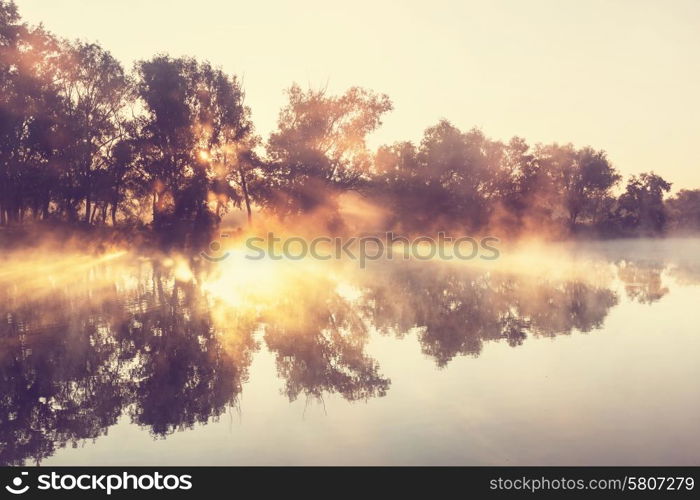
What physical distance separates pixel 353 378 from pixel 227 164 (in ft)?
191

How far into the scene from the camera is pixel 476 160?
256ft

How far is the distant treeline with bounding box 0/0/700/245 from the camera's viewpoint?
158ft

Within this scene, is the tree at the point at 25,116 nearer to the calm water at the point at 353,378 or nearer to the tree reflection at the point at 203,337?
the tree reflection at the point at 203,337

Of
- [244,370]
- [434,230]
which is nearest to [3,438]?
[244,370]

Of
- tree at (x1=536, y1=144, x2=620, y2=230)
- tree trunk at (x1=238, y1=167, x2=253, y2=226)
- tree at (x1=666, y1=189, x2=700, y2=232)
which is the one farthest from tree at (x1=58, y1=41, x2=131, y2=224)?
tree at (x1=666, y1=189, x2=700, y2=232)

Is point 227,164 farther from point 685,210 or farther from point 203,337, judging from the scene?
point 685,210

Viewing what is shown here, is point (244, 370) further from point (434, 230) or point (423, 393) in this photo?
point (434, 230)

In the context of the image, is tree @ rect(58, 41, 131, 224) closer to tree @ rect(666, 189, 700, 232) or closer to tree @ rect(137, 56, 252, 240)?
tree @ rect(137, 56, 252, 240)

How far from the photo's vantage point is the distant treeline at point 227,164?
48.0 m

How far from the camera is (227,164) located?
214 feet

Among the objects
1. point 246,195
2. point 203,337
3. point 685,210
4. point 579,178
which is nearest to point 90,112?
point 246,195

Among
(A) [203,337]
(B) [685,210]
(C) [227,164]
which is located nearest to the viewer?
(A) [203,337]

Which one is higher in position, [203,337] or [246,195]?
[246,195]
